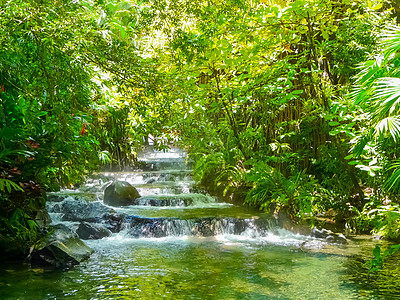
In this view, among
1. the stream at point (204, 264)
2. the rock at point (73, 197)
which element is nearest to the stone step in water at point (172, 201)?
the stream at point (204, 264)

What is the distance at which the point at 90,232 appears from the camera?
6906mm

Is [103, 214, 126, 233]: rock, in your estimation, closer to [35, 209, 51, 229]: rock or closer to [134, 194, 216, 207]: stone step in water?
[35, 209, 51, 229]: rock

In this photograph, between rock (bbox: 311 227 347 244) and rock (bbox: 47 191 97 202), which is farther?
rock (bbox: 47 191 97 202)

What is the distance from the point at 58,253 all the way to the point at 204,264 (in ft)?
6.47

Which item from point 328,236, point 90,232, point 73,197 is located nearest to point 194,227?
point 90,232

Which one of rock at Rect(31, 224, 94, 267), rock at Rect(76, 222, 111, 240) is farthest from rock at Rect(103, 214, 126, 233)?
rock at Rect(31, 224, 94, 267)

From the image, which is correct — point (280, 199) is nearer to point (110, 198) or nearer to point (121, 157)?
point (110, 198)

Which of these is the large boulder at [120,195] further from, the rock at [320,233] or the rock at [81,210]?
the rock at [320,233]

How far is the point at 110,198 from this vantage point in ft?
30.9

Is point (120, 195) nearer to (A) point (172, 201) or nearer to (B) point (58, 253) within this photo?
(A) point (172, 201)

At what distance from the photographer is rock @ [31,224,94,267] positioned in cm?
512

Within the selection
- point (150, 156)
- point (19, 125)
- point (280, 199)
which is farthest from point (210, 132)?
point (150, 156)

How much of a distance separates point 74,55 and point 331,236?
534 cm

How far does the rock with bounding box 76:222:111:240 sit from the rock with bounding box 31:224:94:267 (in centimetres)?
127
